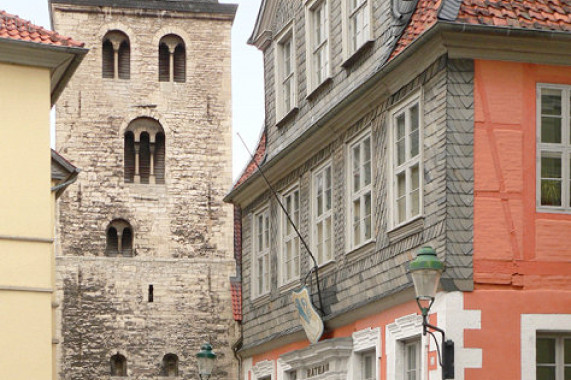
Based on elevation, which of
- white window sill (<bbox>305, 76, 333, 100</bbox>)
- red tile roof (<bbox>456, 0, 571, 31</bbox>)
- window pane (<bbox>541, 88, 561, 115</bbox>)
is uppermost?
white window sill (<bbox>305, 76, 333, 100</bbox>)

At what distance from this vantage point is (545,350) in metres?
16.6

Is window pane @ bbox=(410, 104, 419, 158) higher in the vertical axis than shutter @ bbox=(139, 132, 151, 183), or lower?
lower

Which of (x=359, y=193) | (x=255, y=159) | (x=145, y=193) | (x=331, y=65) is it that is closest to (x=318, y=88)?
(x=331, y=65)

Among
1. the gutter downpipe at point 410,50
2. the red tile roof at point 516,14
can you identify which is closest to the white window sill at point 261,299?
the gutter downpipe at point 410,50

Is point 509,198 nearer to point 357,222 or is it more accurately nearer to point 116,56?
point 357,222

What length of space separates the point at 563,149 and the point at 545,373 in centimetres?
240

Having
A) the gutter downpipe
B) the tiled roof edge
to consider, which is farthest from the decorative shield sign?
the tiled roof edge

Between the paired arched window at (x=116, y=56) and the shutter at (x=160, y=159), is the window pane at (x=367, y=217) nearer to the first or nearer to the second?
the shutter at (x=160, y=159)

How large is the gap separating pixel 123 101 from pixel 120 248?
4.44 m

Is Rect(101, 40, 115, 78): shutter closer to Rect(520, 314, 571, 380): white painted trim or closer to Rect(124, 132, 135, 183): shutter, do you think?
Rect(124, 132, 135, 183): shutter

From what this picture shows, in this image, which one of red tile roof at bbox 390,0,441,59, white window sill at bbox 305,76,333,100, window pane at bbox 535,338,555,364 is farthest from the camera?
white window sill at bbox 305,76,333,100

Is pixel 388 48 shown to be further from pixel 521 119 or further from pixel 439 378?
pixel 439 378

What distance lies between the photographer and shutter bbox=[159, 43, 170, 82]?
155 ft

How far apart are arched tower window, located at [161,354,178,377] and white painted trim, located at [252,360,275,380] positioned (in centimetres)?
1900
